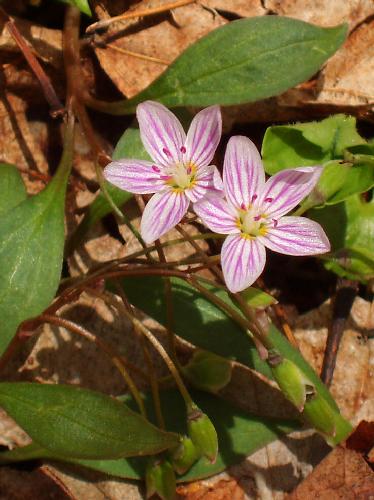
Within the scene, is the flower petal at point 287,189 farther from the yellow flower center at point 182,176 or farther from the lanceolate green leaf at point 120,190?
the lanceolate green leaf at point 120,190

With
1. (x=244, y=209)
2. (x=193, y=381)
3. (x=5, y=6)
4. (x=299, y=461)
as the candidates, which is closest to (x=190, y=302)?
(x=193, y=381)

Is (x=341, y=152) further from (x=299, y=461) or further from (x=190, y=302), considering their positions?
(x=299, y=461)

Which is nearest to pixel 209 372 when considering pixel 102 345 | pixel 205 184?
pixel 102 345

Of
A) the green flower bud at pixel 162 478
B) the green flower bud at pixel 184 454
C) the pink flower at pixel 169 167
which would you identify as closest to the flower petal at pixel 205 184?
the pink flower at pixel 169 167

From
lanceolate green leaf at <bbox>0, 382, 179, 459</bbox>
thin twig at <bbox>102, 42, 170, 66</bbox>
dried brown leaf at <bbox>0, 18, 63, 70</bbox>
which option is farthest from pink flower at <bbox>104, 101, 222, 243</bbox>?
dried brown leaf at <bbox>0, 18, 63, 70</bbox>

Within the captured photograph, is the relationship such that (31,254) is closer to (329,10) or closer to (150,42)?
(150,42)

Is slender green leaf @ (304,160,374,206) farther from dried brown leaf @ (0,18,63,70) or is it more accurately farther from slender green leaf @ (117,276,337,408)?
dried brown leaf @ (0,18,63,70)
